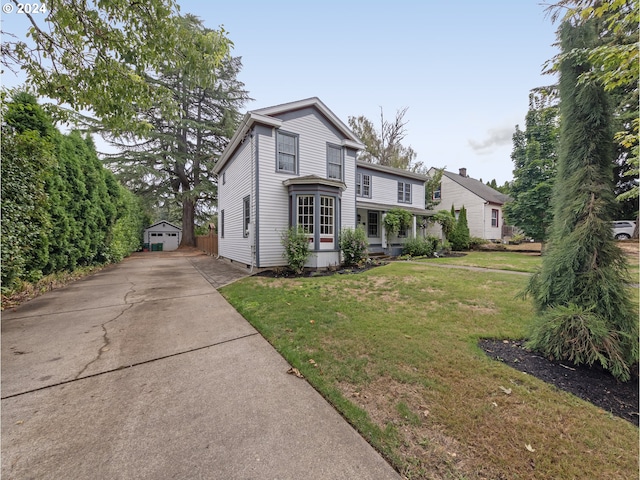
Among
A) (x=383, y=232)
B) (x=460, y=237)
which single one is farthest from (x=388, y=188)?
(x=460, y=237)

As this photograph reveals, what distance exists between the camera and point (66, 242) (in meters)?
6.84

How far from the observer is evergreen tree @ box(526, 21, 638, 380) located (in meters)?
2.61

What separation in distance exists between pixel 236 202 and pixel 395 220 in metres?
8.33

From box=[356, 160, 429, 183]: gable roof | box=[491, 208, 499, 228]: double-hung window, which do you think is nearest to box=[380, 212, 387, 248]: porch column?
box=[356, 160, 429, 183]: gable roof

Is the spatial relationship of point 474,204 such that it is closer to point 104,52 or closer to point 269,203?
point 269,203

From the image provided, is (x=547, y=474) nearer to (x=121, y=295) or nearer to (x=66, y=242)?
(x=121, y=295)

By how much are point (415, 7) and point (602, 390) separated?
29.2ft

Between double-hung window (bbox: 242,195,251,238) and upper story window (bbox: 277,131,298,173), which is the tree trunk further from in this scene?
upper story window (bbox: 277,131,298,173)

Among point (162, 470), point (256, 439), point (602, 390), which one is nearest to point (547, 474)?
point (602, 390)

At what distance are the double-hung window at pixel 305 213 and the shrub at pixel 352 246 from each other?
1522 millimetres

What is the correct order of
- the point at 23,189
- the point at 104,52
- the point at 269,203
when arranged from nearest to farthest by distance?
1. the point at 104,52
2. the point at 23,189
3. the point at 269,203

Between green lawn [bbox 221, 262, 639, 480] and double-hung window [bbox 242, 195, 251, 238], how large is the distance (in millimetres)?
5816

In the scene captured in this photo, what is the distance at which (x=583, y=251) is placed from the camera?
2.86 m

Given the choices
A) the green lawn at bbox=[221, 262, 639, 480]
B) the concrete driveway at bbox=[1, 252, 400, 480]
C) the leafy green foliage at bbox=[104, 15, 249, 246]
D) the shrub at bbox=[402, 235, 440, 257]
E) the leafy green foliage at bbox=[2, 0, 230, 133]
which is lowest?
the concrete driveway at bbox=[1, 252, 400, 480]
